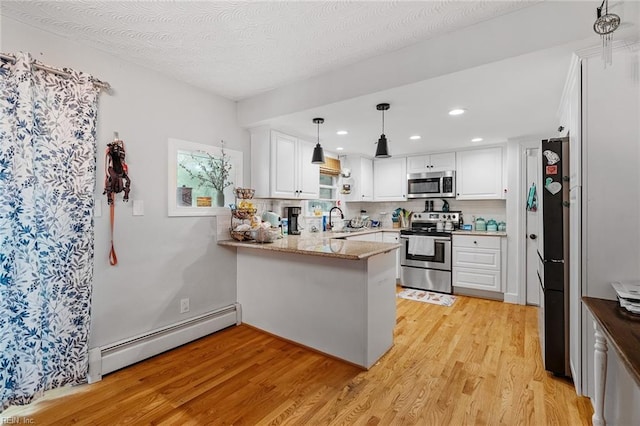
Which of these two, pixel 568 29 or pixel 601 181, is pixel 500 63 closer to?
pixel 568 29

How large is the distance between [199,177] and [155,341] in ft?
5.00

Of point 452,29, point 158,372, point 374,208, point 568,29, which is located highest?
point 452,29

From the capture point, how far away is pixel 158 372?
2271mm

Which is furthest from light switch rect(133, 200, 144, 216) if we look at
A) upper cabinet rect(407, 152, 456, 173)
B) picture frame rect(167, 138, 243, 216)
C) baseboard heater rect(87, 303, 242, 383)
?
upper cabinet rect(407, 152, 456, 173)

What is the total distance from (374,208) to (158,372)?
4.38m

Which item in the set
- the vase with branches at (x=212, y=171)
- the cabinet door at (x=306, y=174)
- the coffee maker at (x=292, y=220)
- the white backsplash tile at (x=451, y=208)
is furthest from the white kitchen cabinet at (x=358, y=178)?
the vase with branches at (x=212, y=171)

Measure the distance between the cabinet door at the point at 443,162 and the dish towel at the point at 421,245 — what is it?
114cm

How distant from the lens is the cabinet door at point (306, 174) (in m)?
3.84

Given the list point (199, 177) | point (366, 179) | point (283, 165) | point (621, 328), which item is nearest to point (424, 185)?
point (366, 179)

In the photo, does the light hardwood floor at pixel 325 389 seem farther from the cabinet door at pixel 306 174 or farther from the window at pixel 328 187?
the window at pixel 328 187

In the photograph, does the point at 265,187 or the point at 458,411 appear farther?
the point at 265,187

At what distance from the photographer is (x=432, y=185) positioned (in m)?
4.76

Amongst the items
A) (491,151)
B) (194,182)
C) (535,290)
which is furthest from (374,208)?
(194,182)

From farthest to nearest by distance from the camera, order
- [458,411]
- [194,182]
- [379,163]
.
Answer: [379,163], [194,182], [458,411]
